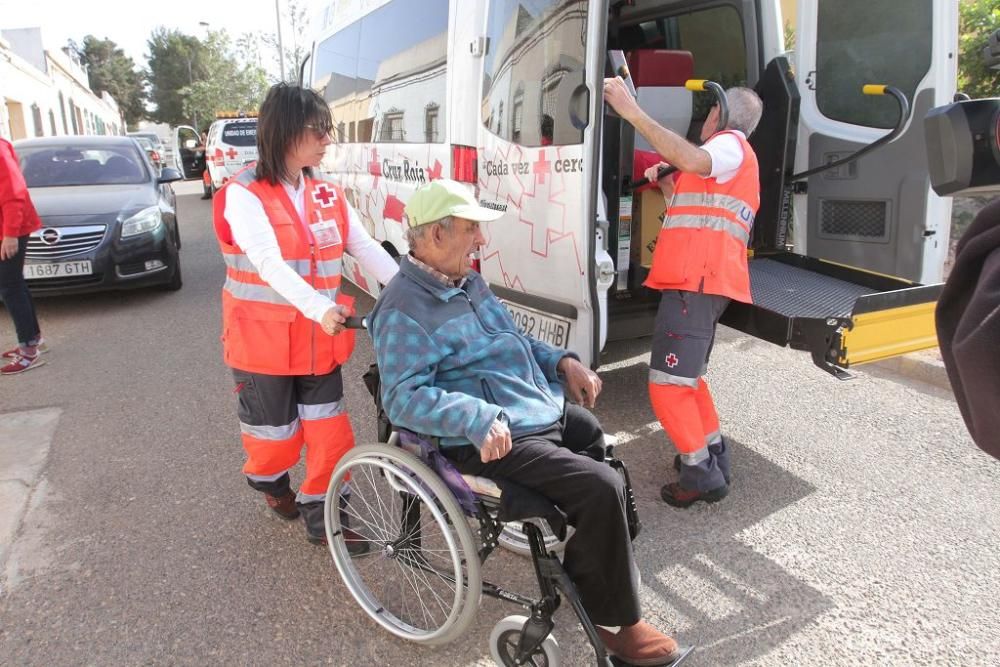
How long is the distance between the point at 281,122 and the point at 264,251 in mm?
462

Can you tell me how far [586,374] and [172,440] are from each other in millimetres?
2613

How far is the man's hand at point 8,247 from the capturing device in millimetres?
4801

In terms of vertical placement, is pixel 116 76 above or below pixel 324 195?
above

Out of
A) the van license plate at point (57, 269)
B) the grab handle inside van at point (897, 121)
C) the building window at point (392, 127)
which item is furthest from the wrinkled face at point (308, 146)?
the van license plate at point (57, 269)

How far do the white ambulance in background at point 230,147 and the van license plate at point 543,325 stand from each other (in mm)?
12664

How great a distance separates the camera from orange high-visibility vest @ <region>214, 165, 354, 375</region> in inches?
102

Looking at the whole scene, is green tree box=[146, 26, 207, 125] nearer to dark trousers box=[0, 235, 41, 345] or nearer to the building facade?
the building facade

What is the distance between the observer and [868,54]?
3791 mm

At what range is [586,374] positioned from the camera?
7.84 ft

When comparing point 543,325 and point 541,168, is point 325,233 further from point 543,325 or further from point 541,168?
point 543,325

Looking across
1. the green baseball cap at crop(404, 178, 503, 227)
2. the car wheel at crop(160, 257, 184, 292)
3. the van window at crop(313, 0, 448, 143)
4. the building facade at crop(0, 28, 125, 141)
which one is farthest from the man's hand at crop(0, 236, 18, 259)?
the building facade at crop(0, 28, 125, 141)

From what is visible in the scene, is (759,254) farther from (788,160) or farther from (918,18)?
(918,18)

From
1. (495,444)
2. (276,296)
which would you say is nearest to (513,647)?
(495,444)

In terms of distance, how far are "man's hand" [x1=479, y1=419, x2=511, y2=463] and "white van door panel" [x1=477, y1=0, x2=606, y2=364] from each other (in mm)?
1305
